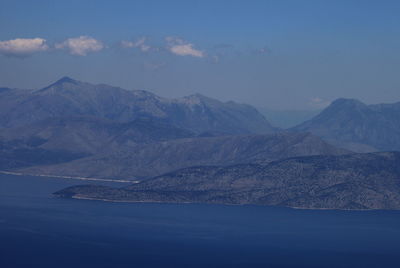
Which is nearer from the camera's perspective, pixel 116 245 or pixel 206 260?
pixel 206 260

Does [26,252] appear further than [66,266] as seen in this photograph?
Yes

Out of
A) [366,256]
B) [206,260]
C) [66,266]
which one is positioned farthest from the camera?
[366,256]

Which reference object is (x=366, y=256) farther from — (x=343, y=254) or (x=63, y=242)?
(x=63, y=242)

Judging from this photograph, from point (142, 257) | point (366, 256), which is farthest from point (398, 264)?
point (142, 257)

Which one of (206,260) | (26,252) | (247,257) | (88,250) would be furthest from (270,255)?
(26,252)

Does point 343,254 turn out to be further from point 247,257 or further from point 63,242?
point 63,242

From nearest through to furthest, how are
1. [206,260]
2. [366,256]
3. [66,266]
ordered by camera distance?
[66,266] → [206,260] → [366,256]

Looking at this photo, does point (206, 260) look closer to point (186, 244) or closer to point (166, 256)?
point (166, 256)
